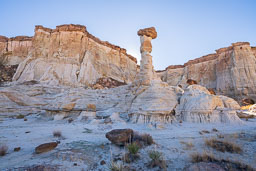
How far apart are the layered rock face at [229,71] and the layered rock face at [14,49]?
40485 millimetres

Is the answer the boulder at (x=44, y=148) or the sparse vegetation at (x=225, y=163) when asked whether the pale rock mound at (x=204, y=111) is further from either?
the boulder at (x=44, y=148)

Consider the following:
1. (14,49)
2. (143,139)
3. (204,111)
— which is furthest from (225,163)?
(14,49)

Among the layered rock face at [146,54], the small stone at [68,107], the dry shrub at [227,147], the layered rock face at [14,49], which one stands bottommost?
the dry shrub at [227,147]

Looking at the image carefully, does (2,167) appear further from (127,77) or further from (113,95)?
(127,77)

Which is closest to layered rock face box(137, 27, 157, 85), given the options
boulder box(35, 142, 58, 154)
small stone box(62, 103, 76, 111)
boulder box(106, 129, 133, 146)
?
small stone box(62, 103, 76, 111)

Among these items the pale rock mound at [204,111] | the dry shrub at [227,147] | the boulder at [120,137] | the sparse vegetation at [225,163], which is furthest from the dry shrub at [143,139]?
the pale rock mound at [204,111]

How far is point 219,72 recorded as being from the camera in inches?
1182

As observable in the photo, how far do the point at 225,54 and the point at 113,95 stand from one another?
29904 mm

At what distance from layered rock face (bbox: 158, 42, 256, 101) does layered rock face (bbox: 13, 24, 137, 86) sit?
21535 millimetres

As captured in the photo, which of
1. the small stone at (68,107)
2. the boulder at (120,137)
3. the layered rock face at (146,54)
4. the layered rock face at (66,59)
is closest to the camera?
A: the boulder at (120,137)

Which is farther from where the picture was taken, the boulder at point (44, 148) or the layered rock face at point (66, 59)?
the layered rock face at point (66, 59)

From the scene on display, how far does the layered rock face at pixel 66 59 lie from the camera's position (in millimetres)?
21547

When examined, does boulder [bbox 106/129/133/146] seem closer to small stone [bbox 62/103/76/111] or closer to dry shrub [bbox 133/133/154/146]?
dry shrub [bbox 133/133/154/146]

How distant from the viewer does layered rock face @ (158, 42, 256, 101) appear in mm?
25234
